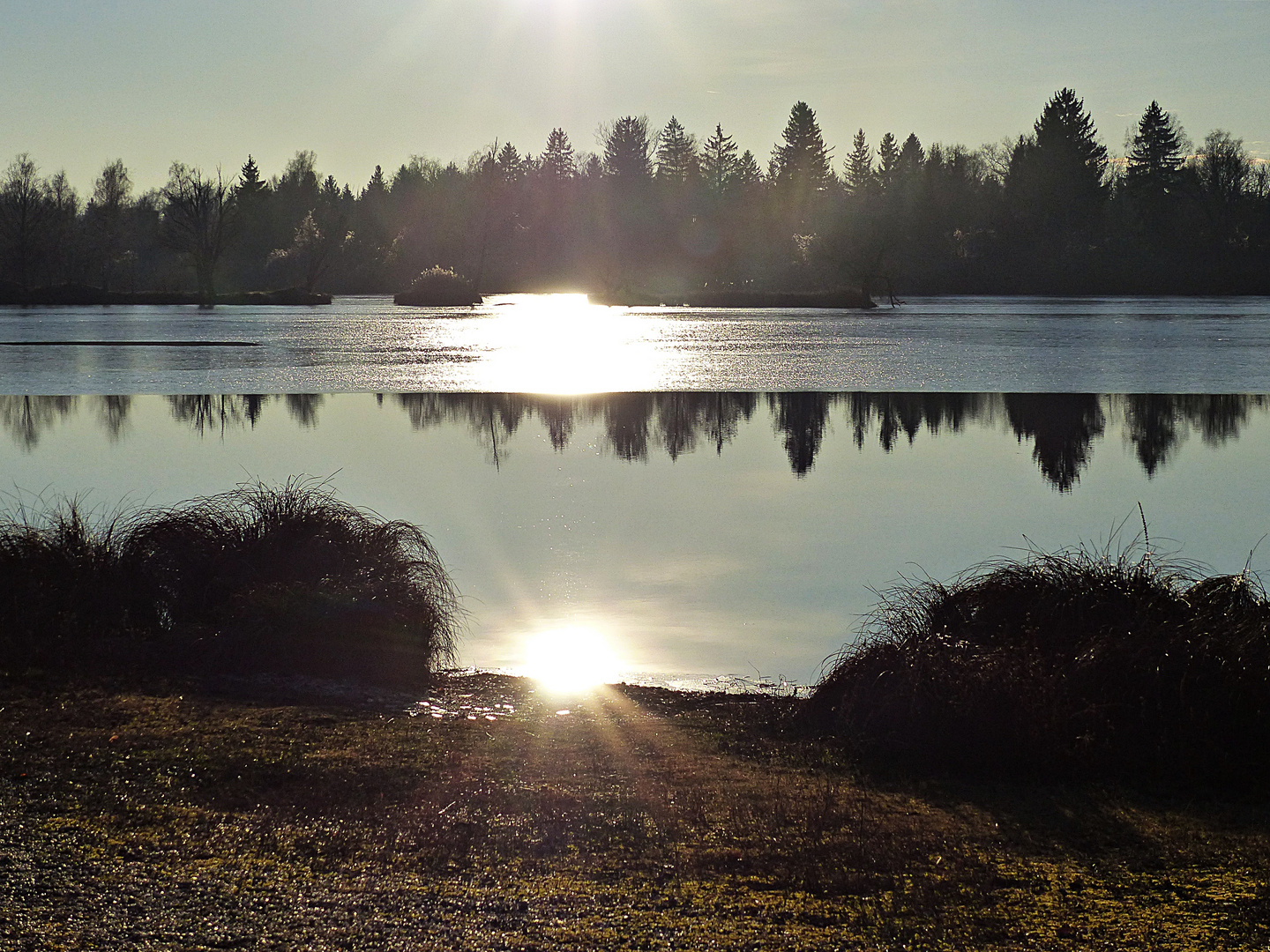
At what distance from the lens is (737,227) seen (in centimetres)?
10588

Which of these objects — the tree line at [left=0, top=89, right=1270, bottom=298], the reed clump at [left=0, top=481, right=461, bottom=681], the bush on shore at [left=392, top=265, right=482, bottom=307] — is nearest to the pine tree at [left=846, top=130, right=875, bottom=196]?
the tree line at [left=0, top=89, right=1270, bottom=298]

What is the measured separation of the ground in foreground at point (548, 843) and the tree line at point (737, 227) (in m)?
71.1

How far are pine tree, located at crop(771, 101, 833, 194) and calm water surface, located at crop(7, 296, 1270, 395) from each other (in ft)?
190

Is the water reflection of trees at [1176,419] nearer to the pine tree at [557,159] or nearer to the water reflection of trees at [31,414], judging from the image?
the water reflection of trees at [31,414]

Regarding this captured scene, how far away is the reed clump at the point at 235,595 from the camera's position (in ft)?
29.7

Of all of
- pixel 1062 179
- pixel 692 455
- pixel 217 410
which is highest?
pixel 1062 179

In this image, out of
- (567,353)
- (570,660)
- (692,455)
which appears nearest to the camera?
(570,660)

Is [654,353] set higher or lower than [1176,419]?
higher

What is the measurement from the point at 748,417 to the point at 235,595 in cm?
1639

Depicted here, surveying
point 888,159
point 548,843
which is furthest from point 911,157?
point 548,843

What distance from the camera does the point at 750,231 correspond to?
105812mm

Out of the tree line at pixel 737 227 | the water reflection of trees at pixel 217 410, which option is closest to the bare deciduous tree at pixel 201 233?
the tree line at pixel 737 227

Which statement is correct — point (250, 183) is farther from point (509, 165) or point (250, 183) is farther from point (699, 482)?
point (699, 482)

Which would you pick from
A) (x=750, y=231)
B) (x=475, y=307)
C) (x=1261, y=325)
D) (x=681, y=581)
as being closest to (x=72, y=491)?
(x=681, y=581)
